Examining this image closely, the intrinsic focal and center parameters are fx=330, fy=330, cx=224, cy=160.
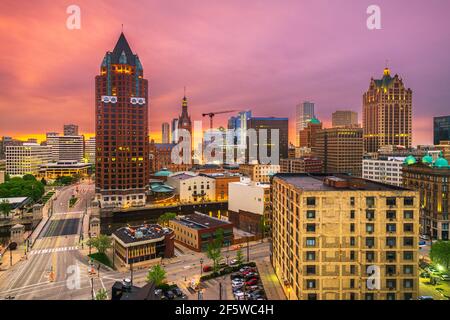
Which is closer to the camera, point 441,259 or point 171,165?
point 441,259

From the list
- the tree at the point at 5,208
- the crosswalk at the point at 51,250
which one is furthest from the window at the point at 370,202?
the tree at the point at 5,208

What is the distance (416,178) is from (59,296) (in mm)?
55927

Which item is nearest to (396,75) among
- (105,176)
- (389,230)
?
(105,176)

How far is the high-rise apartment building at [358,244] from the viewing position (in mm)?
26453

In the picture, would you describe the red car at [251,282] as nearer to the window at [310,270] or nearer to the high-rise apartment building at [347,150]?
the window at [310,270]

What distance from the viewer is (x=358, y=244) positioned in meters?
26.5

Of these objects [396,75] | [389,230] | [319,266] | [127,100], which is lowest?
[319,266]

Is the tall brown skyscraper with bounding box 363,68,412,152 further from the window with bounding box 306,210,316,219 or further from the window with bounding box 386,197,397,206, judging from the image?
the window with bounding box 306,210,316,219

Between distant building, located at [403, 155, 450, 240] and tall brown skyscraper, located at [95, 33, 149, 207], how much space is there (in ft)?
194

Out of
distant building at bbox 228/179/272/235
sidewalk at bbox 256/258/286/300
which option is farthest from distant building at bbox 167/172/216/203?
sidewalk at bbox 256/258/286/300

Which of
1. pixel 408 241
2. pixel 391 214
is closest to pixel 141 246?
pixel 391 214

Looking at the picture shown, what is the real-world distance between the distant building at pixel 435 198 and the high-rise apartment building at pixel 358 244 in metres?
29.0

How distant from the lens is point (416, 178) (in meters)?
56.9
